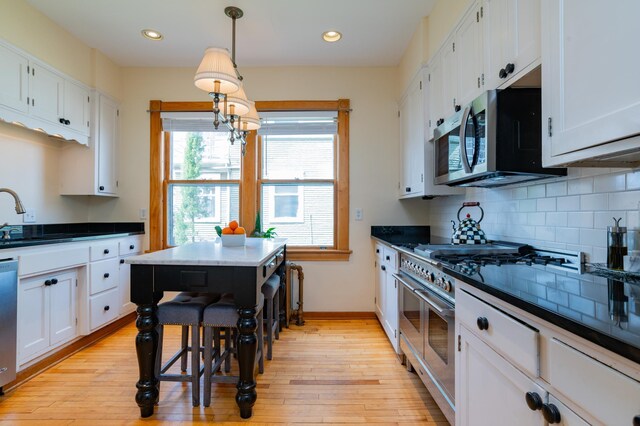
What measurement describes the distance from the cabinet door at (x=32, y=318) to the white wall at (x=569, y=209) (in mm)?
3311

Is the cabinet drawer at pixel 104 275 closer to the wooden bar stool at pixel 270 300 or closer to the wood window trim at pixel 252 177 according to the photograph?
the wood window trim at pixel 252 177

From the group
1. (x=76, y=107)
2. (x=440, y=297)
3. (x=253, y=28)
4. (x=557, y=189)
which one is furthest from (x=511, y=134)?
(x=76, y=107)

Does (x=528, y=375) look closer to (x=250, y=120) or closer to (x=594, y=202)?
(x=594, y=202)

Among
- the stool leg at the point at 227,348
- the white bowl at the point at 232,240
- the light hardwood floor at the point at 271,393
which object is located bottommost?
the light hardwood floor at the point at 271,393

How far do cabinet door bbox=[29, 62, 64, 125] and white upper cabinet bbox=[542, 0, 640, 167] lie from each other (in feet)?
11.7

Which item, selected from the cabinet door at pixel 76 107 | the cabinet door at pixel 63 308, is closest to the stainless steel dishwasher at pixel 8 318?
the cabinet door at pixel 63 308

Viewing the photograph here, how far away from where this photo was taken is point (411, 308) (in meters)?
2.04

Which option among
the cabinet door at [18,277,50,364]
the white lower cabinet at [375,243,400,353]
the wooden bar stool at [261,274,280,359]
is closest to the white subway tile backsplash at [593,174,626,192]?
the white lower cabinet at [375,243,400,353]

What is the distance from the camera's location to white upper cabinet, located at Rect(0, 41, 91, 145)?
7.77 ft

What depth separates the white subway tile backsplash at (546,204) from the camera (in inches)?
64.3

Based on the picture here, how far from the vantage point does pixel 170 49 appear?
3.21 meters

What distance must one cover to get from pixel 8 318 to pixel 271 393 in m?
1.74

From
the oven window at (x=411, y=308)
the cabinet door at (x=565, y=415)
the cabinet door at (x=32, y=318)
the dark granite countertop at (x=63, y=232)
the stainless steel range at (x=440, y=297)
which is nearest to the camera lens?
the cabinet door at (x=565, y=415)

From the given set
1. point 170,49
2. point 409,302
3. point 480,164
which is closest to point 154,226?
point 170,49
